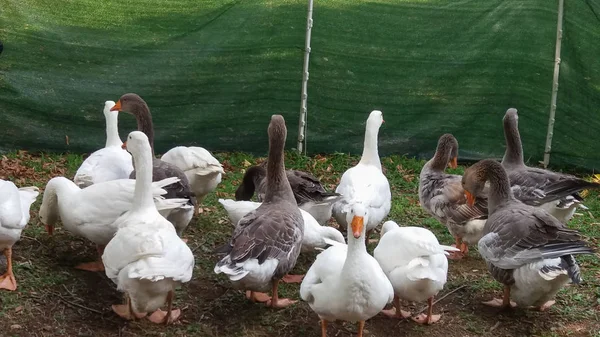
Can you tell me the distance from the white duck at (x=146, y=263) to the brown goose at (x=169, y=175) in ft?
2.89

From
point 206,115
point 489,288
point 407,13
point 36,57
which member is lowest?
point 489,288

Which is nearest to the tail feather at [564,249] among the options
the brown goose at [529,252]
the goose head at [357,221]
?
the brown goose at [529,252]

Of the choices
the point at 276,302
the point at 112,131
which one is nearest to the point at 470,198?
the point at 276,302

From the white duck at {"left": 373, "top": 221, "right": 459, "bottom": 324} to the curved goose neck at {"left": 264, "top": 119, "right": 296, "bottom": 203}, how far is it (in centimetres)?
120

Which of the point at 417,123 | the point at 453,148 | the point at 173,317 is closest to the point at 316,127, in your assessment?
the point at 417,123

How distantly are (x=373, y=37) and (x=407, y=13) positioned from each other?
0.54m

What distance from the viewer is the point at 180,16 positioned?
30.4ft

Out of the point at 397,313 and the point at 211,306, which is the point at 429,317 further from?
the point at 211,306

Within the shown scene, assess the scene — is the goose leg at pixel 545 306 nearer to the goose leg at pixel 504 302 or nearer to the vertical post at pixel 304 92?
the goose leg at pixel 504 302

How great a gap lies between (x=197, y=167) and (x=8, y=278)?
2292mm

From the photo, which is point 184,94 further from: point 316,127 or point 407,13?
point 407,13

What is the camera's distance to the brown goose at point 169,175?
6520 mm

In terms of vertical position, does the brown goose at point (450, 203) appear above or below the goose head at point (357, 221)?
below

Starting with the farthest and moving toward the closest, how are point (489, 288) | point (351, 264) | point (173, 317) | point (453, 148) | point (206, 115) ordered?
point (206, 115), point (453, 148), point (489, 288), point (173, 317), point (351, 264)
